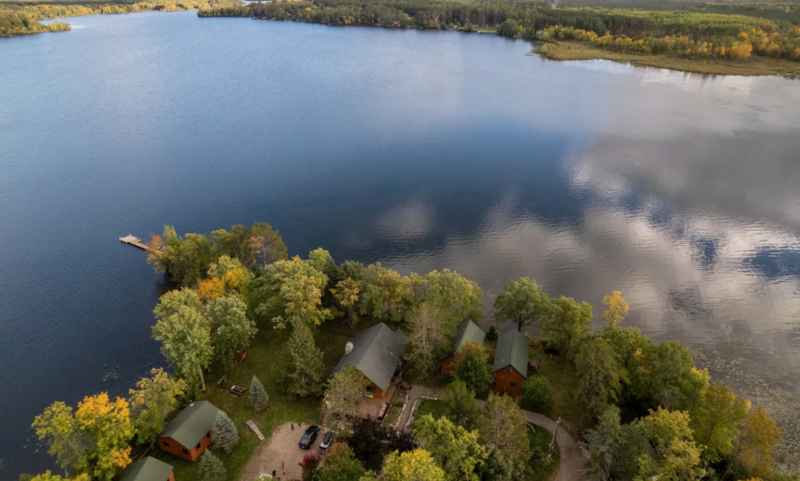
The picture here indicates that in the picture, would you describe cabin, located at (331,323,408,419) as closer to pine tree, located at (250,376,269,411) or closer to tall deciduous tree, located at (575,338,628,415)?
pine tree, located at (250,376,269,411)

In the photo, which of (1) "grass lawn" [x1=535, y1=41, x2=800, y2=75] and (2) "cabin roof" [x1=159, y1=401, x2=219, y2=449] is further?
(1) "grass lawn" [x1=535, y1=41, x2=800, y2=75]

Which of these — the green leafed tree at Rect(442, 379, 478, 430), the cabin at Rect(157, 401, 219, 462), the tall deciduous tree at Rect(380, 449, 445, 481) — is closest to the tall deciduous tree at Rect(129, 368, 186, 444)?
the cabin at Rect(157, 401, 219, 462)

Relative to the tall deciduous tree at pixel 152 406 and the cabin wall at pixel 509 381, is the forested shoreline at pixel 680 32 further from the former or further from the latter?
the tall deciduous tree at pixel 152 406

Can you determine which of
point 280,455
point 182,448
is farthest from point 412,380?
point 182,448

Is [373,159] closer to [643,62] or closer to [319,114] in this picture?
[319,114]

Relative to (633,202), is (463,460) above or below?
above

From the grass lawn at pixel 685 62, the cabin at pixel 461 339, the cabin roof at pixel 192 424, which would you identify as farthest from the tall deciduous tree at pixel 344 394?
the grass lawn at pixel 685 62

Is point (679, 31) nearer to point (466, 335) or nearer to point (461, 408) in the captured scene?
point (466, 335)

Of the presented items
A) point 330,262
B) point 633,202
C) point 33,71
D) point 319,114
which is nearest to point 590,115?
point 633,202
